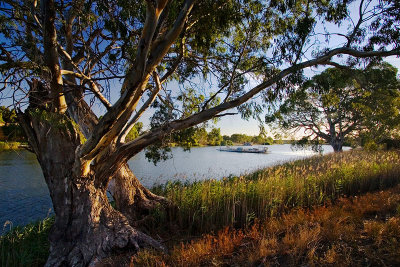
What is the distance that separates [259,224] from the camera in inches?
141

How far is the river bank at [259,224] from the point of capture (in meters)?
2.38


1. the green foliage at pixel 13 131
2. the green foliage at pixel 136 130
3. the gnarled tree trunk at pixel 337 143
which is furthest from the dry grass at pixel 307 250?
the gnarled tree trunk at pixel 337 143

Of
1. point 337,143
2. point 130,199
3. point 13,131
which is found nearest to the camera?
point 13,131

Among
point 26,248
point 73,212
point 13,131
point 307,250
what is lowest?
point 26,248

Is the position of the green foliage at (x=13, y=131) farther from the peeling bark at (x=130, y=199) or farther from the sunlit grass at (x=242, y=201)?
the sunlit grass at (x=242, y=201)

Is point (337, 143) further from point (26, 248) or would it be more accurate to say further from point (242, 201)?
point (26, 248)

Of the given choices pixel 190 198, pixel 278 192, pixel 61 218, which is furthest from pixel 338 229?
pixel 61 218

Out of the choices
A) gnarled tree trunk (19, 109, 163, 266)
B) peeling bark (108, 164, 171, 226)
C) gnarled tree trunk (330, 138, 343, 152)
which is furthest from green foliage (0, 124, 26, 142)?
gnarled tree trunk (330, 138, 343, 152)

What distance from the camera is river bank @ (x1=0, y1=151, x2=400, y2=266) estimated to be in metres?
2.38

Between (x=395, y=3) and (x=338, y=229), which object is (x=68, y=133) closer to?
(x=338, y=229)

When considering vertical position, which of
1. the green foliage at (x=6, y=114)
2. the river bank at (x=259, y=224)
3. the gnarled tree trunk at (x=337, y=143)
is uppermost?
the green foliage at (x=6, y=114)

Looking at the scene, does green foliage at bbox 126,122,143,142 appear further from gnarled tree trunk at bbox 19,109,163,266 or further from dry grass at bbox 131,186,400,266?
dry grass at bbox 131,186,400,266

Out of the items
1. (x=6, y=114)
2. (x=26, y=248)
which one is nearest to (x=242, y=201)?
(x=6, y=114)

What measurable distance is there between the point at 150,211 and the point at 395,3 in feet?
19.1
